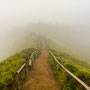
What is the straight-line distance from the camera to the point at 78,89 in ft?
20.5

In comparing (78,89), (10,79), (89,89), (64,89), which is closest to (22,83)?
(10,79)

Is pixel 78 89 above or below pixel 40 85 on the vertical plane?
above

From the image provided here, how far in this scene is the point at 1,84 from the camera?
6.86 m

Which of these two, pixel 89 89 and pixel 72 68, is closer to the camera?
pixel 89 89

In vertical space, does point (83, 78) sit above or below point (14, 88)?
above

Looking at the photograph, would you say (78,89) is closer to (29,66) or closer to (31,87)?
(31,87)

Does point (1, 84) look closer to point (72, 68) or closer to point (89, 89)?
point (89, 89)

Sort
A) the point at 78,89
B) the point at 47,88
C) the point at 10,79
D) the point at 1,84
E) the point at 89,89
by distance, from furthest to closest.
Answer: the point at 10,79 → the point at 47,88 → the point at 1,84 → the point at 78,89 → the point at 89,89

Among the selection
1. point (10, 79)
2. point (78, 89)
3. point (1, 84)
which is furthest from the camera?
point (10, 79)

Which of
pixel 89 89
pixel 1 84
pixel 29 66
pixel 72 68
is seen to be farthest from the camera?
pixel 29 66

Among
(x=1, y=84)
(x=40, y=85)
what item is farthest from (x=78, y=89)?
(x=1, y=84)

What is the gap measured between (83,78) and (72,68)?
8.11ft

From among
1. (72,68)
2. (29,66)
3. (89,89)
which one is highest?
(89,89)

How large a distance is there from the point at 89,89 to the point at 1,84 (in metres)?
4.85
